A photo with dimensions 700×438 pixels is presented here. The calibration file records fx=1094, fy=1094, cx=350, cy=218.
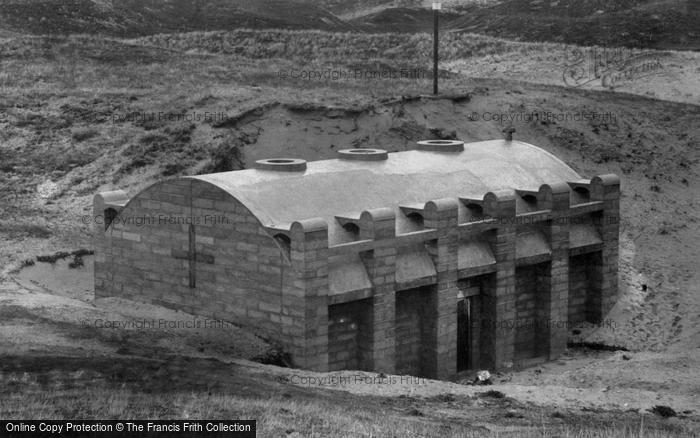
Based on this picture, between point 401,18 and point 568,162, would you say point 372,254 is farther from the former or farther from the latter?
point 401,18

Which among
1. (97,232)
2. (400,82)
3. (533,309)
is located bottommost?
(533,309)

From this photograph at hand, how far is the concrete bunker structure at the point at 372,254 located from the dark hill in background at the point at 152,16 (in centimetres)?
4333

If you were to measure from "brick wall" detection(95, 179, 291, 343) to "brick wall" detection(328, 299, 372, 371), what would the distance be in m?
1.34

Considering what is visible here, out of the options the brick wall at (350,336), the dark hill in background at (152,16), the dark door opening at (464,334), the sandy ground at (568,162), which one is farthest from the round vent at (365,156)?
the dark hill in background at (152,16)

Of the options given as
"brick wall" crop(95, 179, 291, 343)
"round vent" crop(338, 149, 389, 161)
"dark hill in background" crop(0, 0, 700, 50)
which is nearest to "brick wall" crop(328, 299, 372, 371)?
"brick wall" crop(95, 179, 291, 343)

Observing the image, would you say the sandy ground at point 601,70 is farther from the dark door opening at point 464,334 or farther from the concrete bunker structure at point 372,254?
the dark door opening at point 464,334

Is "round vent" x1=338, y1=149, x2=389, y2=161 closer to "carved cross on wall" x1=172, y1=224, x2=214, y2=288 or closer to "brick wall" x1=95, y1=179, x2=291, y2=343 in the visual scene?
"brick wall" x1=95, y1=179, x2=291, y2=343

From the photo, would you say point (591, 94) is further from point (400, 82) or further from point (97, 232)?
point (97, 232)

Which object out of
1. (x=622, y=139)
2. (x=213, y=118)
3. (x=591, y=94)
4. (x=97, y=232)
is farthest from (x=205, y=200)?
(x=591, y=94)

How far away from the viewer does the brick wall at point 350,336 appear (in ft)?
80.8

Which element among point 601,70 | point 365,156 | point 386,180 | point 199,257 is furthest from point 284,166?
point 601,70

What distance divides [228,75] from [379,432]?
3481 cm

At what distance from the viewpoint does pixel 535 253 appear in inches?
1148

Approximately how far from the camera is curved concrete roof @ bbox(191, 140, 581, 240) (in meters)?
25.2
